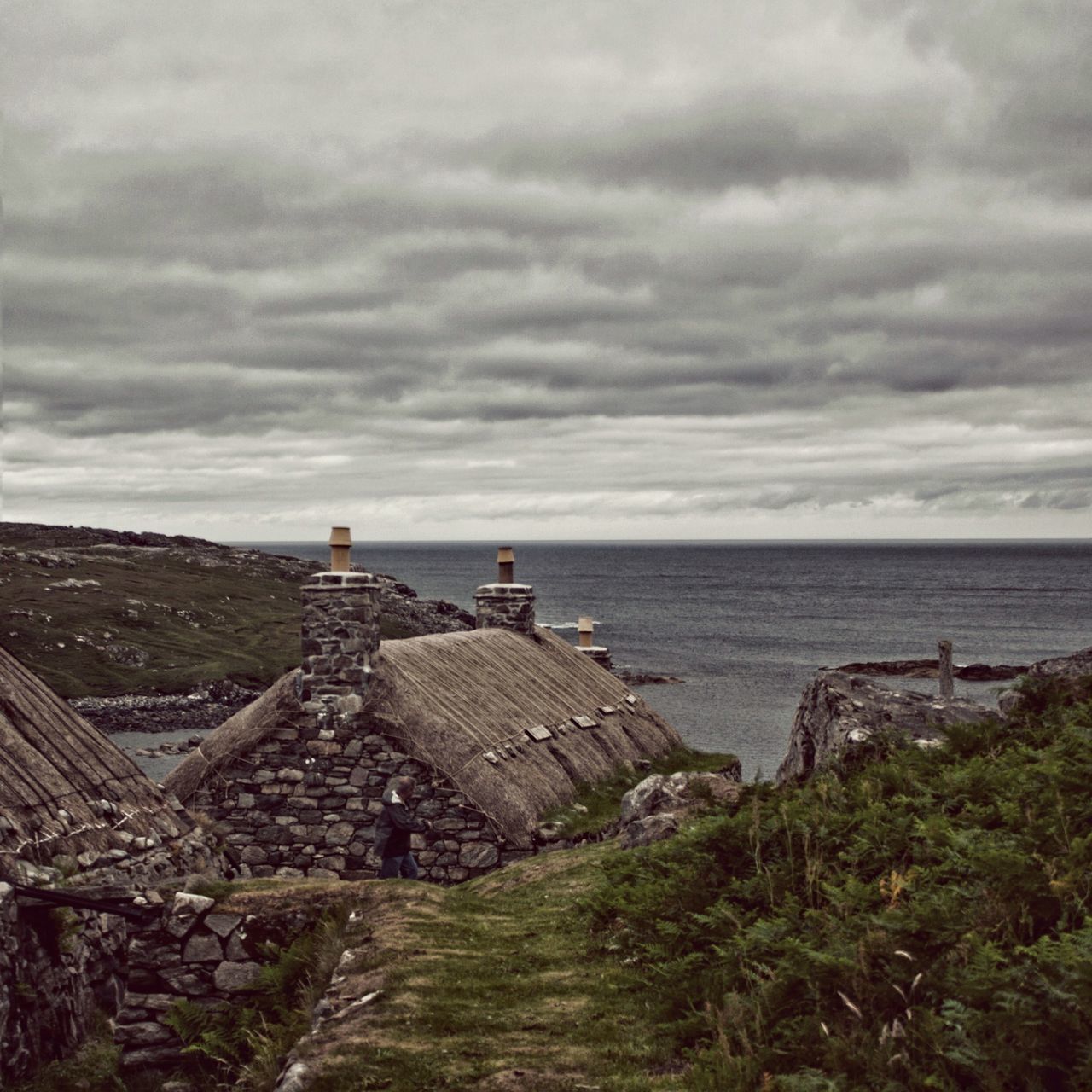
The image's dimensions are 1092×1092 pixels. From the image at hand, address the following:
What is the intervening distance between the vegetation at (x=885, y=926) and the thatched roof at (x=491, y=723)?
28.9ft

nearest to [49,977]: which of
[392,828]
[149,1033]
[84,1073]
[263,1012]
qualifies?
[84,1073]

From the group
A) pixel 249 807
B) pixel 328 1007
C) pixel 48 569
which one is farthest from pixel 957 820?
pixel 48 569

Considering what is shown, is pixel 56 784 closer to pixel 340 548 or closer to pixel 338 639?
pixel 338 639

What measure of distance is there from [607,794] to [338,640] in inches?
267

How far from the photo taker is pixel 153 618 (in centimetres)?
7838

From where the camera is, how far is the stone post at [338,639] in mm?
19844

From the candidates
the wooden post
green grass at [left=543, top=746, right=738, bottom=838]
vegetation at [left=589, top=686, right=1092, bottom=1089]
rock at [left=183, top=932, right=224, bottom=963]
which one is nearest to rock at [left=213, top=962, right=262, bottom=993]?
rock at [left=183, top=932, right=224, bottom=963]

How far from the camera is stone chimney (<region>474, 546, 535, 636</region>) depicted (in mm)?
28922

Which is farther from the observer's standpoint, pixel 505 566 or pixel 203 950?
pixel 505 566

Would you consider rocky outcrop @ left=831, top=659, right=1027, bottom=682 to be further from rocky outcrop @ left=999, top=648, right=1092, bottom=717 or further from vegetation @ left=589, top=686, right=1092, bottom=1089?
vegetation @ left=589, top=686, right=1092, bottom=1089

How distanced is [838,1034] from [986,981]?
883 mm

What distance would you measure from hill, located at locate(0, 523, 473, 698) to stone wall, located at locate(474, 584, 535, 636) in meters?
38.8

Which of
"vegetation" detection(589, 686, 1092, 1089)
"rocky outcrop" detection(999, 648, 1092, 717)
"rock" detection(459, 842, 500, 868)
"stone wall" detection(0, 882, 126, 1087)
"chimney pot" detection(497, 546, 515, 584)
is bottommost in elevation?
"rock" detection(459, 842, 500, 868)

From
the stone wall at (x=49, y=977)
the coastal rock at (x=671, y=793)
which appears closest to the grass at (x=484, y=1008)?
the coastal rock at (x=671, y=793)
